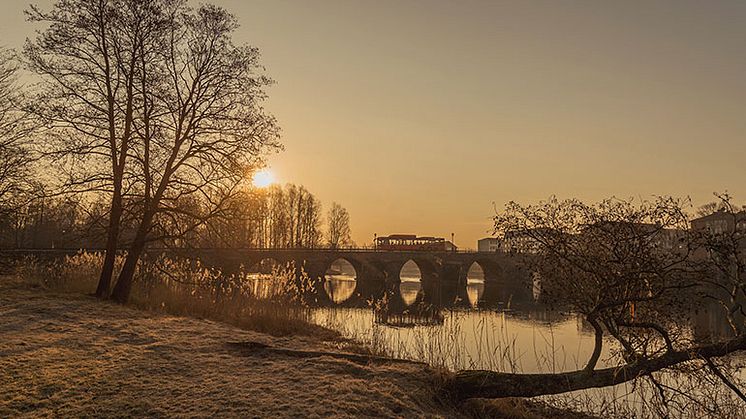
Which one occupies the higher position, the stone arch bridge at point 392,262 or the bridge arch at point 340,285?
the stone arch bridge at point 392,262

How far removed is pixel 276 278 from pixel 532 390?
876cm

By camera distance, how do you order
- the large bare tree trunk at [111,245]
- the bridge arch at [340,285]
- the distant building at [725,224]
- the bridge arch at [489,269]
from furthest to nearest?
the bridge arch at [489,269] → the bridge arch at [340,285] → the large bare tree trunk at [111,245] → the distant building at [725,224]

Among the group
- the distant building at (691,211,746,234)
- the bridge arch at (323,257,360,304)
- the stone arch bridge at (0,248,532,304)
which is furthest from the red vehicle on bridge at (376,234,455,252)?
the distant building at (691,211,746,234)

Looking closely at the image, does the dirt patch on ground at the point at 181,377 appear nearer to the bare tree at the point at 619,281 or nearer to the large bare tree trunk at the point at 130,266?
the bare tree at the point at 619,281

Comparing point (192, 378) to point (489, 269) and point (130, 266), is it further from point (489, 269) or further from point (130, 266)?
point (489, 269)

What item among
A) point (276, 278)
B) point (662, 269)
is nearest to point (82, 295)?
point (276, 278)

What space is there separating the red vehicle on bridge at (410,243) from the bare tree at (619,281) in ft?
164

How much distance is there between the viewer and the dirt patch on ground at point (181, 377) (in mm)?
4605

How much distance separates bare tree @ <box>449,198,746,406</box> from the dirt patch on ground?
111cm

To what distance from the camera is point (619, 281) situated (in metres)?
5.33

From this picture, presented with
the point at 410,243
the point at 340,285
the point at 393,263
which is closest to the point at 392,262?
the point at 393,263

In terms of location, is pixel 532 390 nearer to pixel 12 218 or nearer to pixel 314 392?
pixel 314 392

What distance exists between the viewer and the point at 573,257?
5.81m

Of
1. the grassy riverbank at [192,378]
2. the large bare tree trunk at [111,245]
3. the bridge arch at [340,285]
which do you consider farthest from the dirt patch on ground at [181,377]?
the bridge arch at [340,285]
